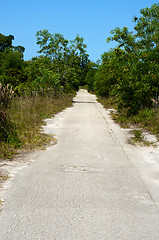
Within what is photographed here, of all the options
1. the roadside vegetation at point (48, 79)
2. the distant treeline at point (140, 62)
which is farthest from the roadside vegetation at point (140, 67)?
the roadside vegetation at point (48, 79)

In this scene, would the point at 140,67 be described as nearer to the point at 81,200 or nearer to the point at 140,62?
the point at 140,62

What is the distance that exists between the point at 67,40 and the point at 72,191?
2804cm

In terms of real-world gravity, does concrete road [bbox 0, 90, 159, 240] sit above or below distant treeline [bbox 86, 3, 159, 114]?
below

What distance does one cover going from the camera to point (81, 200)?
4.20 m

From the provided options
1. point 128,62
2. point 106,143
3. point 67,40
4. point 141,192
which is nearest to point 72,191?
point 141,192

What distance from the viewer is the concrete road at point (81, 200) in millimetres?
3291

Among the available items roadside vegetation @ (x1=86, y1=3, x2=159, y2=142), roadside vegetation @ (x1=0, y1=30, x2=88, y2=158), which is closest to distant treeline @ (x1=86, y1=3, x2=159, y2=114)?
roadside vegetation @ (x1=86, y1=3, x2=159, y2=142)

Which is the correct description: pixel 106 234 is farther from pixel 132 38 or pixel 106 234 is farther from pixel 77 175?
pixel 132 38

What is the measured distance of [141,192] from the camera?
461cm

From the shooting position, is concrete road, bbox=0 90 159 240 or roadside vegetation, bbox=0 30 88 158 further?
roadside vegetation, bbox=0 30 88 158

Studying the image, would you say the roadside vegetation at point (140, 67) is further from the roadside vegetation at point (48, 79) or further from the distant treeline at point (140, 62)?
the roadside vegetation at point (48, 79)

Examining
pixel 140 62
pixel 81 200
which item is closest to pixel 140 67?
pixel 140 62

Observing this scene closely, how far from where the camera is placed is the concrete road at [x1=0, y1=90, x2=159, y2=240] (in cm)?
329

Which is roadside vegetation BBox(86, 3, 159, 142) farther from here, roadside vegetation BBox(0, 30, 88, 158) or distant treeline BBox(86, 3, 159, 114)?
roadside vegetation BBox(0, 30, 88, 158)
